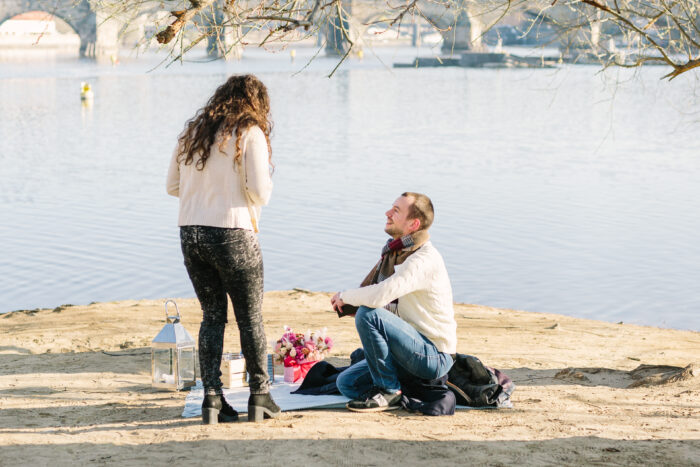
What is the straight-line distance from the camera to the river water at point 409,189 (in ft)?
38.0

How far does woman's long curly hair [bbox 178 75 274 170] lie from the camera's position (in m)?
4.20

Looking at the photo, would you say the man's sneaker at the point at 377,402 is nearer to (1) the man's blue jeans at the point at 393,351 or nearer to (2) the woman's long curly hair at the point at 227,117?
(1) the man's blue jeans at the point at 393,351

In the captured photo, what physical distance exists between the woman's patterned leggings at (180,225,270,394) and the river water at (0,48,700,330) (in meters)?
4.01

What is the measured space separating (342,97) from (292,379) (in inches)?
1494

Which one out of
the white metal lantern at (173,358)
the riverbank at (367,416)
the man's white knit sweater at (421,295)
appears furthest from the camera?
the white metal lantern at (173,358)

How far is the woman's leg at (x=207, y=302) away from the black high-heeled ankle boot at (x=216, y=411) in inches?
1.5

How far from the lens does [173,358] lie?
5.42 meters

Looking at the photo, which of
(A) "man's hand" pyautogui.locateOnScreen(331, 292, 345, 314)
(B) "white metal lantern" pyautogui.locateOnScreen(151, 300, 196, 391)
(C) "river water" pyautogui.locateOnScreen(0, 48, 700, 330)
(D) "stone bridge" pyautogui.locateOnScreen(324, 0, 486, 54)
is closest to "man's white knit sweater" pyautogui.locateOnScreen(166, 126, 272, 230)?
(A) "man's hand" pyautogui.locateOnScreen(331, 292, 345, 314)

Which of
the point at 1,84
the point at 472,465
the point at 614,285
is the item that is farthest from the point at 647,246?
the point at 1,84

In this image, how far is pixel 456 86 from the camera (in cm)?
5141

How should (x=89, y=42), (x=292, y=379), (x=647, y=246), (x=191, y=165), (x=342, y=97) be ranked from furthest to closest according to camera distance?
1. (x=89, y=42)
2. (x=342, y=97)
3. (x=647, y=246)
4. (x=292, y=379)
5. (x=191, y=165)

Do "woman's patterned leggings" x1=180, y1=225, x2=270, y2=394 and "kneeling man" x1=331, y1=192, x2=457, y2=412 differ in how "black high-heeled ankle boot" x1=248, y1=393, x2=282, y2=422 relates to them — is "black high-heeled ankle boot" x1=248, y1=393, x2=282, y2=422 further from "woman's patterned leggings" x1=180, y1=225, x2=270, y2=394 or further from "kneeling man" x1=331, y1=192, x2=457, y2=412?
"kneeling man" x1=331, y1=192, x2=457, y2=412

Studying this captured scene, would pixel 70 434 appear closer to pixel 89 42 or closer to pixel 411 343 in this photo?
pixel 411 343

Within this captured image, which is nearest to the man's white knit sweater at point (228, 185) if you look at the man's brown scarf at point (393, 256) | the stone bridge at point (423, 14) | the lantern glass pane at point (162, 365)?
the man's brown scarf at point (393, 256)
